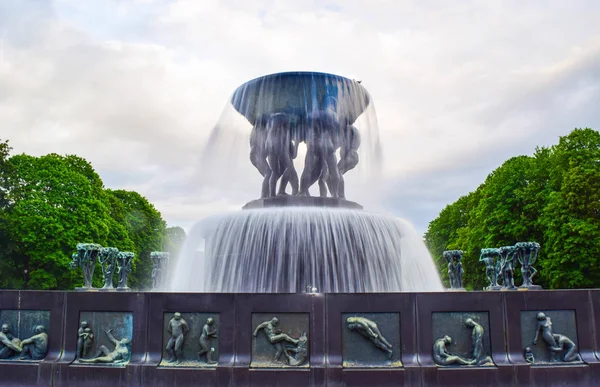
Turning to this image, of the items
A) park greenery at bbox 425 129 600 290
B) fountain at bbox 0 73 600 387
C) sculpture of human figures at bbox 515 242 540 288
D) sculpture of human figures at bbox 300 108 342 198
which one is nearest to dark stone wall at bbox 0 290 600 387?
fountain at bbox 0 73 600 387

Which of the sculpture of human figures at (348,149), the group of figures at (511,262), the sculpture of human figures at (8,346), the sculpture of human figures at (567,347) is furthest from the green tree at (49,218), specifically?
the sculpture of human figures at (567,347)

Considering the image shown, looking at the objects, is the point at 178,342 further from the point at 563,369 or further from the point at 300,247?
the point at 563,369

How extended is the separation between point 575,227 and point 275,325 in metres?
26.1

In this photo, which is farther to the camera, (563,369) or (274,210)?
(274,210)

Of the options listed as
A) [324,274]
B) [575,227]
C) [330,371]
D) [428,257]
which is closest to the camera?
[330,371]

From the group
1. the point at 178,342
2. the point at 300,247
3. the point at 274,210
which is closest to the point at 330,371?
the point at 178,342

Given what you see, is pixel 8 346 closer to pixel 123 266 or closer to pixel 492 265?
pixel 123 266

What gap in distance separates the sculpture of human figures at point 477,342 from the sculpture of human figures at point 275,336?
306cm

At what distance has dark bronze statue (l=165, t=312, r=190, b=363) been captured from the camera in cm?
1003

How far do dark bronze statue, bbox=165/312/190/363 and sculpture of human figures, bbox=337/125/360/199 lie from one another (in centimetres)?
846

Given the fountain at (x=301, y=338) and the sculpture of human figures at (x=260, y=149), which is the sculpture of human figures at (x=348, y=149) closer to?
the sculpture of human figures at (x=260, y=149)

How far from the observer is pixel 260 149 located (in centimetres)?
1747

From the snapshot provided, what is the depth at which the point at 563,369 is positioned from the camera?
397 inches

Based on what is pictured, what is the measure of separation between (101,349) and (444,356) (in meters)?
5.99
